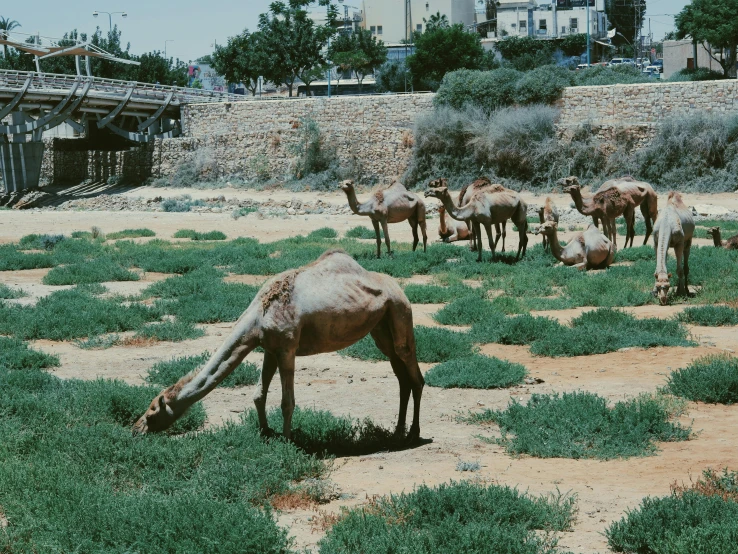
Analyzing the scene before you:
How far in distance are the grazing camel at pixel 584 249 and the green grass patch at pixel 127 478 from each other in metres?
11.5

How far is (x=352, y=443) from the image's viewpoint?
26.1ft

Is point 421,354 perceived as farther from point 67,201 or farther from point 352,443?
point 67,201

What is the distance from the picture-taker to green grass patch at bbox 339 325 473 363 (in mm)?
11508

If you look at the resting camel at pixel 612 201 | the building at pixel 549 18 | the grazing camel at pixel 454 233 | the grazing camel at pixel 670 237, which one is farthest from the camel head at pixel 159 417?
the building at pixel 549 18

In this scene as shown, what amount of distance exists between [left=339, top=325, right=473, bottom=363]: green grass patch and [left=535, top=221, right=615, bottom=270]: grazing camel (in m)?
6.91

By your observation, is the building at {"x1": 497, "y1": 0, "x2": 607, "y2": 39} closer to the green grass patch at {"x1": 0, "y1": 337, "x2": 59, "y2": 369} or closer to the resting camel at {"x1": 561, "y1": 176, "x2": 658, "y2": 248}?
the resting camel at {"x1": 561, "y1": 176, "x2": 658, "y2": 248}

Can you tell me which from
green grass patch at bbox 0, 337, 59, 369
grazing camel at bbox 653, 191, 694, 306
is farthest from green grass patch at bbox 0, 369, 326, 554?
grazing camel at bbox 653, 191, 694, 306

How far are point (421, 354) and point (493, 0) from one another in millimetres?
100890

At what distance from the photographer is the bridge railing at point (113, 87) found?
1988 inches

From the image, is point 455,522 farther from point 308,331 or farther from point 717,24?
point 717,24

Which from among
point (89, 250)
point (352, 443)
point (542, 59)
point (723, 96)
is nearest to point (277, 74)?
point (542, 59)

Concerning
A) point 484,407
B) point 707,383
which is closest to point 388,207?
point 484,407

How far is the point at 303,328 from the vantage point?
7.37 metres

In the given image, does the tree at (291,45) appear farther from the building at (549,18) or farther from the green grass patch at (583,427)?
the green grass patch at (583,427)
